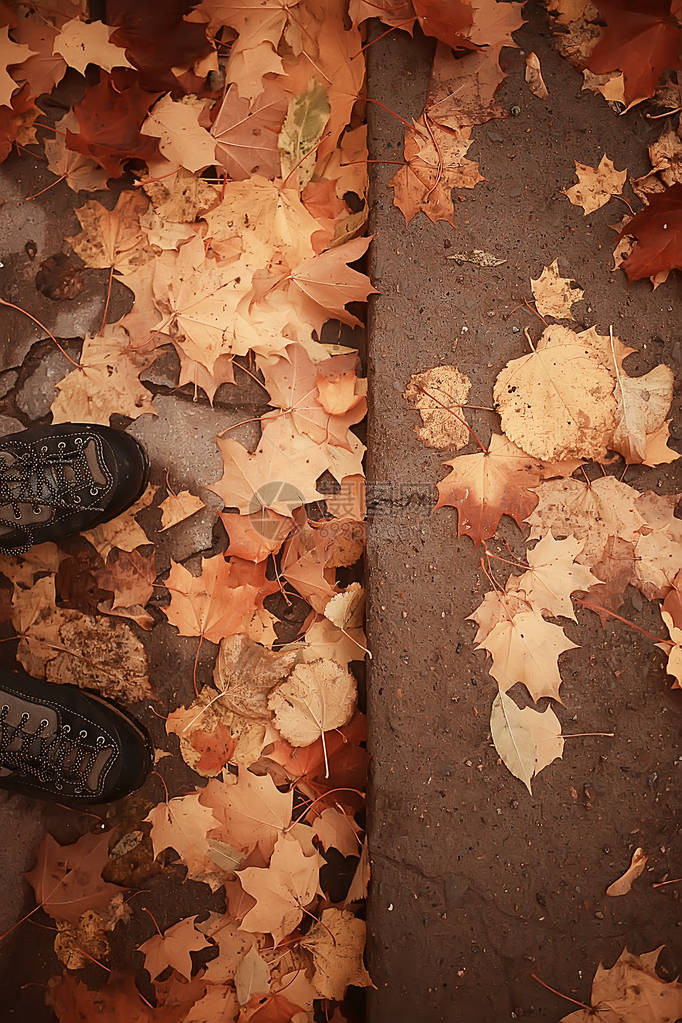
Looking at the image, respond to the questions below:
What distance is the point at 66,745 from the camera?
155 cm

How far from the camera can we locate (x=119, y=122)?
1.54 m

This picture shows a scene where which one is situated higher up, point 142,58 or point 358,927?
point 142,58

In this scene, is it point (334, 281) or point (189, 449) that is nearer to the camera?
point (334, 281)

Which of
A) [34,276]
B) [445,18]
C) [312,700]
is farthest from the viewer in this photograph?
[34,276]

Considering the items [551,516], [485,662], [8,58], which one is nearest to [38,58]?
[8,58]

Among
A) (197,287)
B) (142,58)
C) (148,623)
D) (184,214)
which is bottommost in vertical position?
(148,623)

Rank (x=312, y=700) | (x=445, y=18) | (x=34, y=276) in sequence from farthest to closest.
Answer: (x=34, y=276) < (x=312, y=700) < (x=445, y=18)

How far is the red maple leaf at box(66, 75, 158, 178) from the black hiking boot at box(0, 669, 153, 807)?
1.26 meters

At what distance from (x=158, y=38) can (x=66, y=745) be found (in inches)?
64.1

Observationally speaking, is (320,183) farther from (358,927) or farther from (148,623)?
(358,927)

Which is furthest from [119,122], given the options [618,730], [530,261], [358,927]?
[358,927]

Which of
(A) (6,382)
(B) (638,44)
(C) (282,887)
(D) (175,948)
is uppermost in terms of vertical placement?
(B) (638,44)

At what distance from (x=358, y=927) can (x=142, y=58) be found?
2.06 m

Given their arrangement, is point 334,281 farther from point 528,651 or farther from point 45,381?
point 528,651
